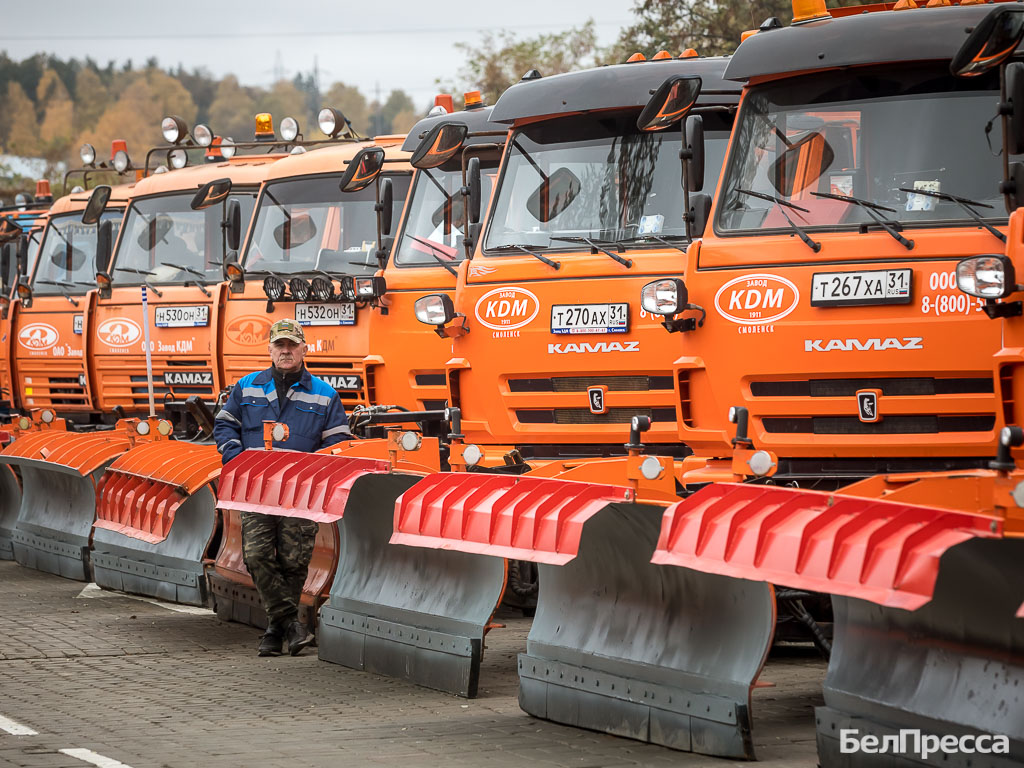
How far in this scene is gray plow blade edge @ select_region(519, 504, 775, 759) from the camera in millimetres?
6199

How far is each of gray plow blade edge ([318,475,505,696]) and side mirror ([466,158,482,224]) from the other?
2497 millimetres

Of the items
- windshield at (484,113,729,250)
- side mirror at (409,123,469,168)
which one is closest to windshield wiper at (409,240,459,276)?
side mirror at (409,123,469,168)

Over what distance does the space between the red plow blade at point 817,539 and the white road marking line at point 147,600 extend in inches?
217

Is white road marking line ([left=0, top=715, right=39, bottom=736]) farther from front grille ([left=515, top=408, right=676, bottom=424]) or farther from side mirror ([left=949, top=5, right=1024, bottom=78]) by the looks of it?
side mirror ([left=949, top=5, right=1024, bottom=78])

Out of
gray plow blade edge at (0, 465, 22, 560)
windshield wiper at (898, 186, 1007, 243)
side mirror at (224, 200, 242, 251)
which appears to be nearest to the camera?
windshield wiper at (898, 186, 1007, 243)

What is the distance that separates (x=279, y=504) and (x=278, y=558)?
0.60 metres

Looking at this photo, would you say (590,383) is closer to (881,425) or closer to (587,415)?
(587,415)

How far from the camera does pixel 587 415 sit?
9.58 metres

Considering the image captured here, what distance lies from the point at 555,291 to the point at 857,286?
260 centimetres

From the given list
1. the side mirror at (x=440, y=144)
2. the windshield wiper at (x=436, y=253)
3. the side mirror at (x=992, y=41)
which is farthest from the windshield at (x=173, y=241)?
the side mirror at (x=992, y=41)

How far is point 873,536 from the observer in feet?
17.1

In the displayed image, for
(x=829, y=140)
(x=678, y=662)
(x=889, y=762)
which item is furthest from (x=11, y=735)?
(x=829, y=140)

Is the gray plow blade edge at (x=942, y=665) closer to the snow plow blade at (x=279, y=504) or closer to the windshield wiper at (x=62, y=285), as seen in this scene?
the snow plow blade at (x=279, y=504)

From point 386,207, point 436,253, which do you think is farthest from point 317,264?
point 436,253
